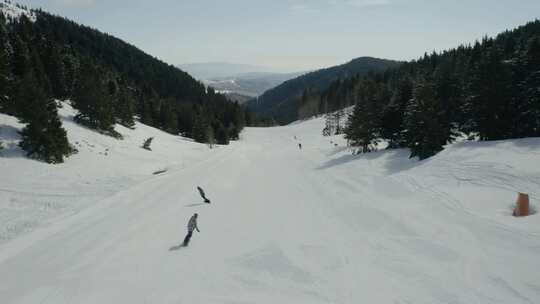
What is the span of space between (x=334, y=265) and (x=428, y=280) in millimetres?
3154

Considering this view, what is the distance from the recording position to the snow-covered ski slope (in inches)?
393

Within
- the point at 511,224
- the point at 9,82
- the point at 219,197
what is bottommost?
the point at 219,197

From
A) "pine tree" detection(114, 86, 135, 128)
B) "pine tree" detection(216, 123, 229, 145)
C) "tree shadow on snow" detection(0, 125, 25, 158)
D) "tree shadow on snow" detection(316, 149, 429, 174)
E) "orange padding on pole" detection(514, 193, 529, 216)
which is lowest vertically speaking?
"pine tree" detection(216, 123, 229, 145)

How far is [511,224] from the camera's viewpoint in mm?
12477

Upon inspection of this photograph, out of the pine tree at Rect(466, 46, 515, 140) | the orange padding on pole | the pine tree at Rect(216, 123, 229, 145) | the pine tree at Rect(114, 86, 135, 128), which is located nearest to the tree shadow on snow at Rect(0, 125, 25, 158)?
the pine tree at Rect(114, 86, 135, 128)

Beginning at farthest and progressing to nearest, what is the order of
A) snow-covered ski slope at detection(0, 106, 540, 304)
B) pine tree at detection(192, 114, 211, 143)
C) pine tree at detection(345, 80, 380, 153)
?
pine tree at detection(192, 114, 211, 143) < pine tree at detection(345, 80, 380, 153) < snow-covered ski slope at detection(0, 106, 540, 304)

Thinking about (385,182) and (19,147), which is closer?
(385,182)

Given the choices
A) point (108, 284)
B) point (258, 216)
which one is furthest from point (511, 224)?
point (108, 284)

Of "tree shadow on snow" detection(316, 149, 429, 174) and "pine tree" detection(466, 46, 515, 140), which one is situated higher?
"pine tree" detection(466, 46, 515, 140)

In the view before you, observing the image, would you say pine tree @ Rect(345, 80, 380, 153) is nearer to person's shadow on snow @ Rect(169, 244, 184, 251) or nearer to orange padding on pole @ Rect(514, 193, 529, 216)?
orange padding on pole @ Rect(514, 193, 529, 216)

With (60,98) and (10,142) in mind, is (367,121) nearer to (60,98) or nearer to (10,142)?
(10,142)

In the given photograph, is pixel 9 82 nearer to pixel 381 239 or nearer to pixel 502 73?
pixel 381 239

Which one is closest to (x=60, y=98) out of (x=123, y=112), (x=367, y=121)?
(x=123, y=112)

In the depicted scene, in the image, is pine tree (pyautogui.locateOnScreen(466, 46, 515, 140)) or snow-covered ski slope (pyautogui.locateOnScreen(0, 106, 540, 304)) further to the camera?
pine tree (pyautogui.locateOnScreen(466, 46, 515, 140))
